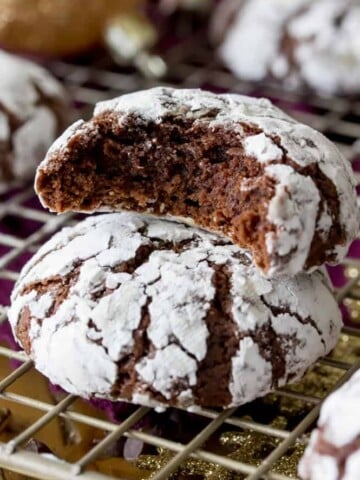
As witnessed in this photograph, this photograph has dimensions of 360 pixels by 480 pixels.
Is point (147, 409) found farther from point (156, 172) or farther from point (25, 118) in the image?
point (25, 118)

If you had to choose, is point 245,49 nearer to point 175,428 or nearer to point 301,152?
point 301,152

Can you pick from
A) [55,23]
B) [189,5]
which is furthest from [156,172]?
[189,5]

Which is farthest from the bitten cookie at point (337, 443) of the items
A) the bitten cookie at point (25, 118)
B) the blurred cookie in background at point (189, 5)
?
the blurred cookie in background at point (189, 5)

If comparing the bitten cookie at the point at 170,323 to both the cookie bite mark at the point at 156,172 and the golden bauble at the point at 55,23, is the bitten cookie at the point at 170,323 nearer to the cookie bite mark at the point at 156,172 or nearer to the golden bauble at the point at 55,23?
the cookie bite mark at the point at 156,172

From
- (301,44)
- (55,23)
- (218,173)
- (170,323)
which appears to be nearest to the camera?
(170,323)

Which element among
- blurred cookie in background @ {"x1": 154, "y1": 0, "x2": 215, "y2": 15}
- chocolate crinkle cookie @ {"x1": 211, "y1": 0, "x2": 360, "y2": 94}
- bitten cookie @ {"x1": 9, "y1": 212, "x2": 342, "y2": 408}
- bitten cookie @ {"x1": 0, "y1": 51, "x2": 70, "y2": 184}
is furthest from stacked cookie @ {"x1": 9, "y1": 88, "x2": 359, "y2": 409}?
blurred cookie in background @ {"x1": 154, "y1": 0, "x2": 215, "y2": 15}

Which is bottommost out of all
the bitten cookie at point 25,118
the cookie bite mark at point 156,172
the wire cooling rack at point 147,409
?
the wire cooling rack at point 147,409

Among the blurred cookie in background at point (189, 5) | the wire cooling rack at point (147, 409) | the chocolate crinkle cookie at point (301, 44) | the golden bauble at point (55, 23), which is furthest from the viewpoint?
the blurred cookie in background at point (189, 5)
